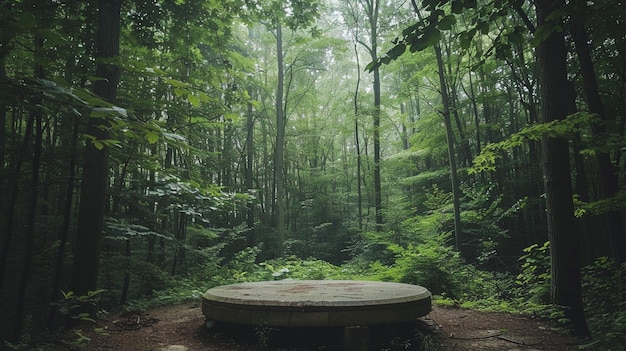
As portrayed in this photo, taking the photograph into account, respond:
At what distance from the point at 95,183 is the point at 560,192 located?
670 centimetres

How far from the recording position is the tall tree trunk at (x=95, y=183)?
523 centimetres

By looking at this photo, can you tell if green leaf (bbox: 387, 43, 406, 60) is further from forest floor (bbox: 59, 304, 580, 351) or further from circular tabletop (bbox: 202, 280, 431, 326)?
forest floor (bbox: 59, 304, 580, 351)

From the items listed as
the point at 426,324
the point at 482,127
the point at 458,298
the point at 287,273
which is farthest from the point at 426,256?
the point at 482,127

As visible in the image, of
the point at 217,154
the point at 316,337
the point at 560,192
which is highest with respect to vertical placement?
the point at 217,154

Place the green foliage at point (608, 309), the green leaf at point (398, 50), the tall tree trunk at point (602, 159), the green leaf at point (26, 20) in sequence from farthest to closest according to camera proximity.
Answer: the tall tree trunk at point (602, 159), the green foliage at point (608, 309), the green leaf at point (398, 50), the green leaf at point (26, 20)

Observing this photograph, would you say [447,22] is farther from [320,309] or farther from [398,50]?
[320,309]

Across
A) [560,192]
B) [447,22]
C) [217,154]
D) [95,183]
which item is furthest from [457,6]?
[217,154]

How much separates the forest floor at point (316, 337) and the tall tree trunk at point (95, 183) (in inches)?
29.6

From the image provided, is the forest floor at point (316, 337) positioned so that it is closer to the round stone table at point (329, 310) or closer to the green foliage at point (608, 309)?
the round stone table at point (329, 310)

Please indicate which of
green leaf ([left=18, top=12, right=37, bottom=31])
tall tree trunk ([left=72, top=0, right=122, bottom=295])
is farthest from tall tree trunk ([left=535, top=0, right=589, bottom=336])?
tall tree trunk ([left=72, top=0, right=122, bottom=295])

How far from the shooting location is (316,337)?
4.38 metres

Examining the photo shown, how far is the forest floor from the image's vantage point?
171 inches

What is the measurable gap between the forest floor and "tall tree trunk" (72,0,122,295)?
75cm

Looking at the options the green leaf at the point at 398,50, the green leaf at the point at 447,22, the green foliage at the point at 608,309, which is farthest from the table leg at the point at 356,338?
the green leaf at the point at 447,22
